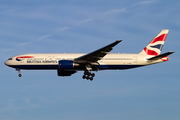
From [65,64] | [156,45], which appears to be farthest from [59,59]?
[156,45]

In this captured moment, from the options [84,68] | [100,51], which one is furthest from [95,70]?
[100,51]

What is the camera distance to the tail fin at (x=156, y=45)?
1923 inches

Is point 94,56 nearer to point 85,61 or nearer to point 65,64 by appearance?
point 85,61

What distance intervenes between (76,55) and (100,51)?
234 inches

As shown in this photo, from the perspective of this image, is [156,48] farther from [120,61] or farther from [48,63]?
[48,63]

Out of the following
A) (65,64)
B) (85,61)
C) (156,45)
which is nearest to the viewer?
(65,64)

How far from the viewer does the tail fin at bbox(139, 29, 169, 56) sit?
1923 inches

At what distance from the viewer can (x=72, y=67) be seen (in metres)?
43.1

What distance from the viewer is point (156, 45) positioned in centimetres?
4962

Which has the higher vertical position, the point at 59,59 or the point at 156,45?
the point at 156,45

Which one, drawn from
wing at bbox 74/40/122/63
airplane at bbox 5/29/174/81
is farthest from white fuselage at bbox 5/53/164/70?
wing at bbox 74/40/122/63

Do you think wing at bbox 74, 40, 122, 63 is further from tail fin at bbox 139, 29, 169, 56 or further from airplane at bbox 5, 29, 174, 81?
tail fin at bbox 139, 29, 169, 56

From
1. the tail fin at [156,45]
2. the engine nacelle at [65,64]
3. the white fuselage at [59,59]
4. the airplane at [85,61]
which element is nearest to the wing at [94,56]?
the airplane at [85,61]

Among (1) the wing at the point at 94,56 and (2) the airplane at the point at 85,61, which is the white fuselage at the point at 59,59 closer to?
(2) the airplane at the point at 85,61
